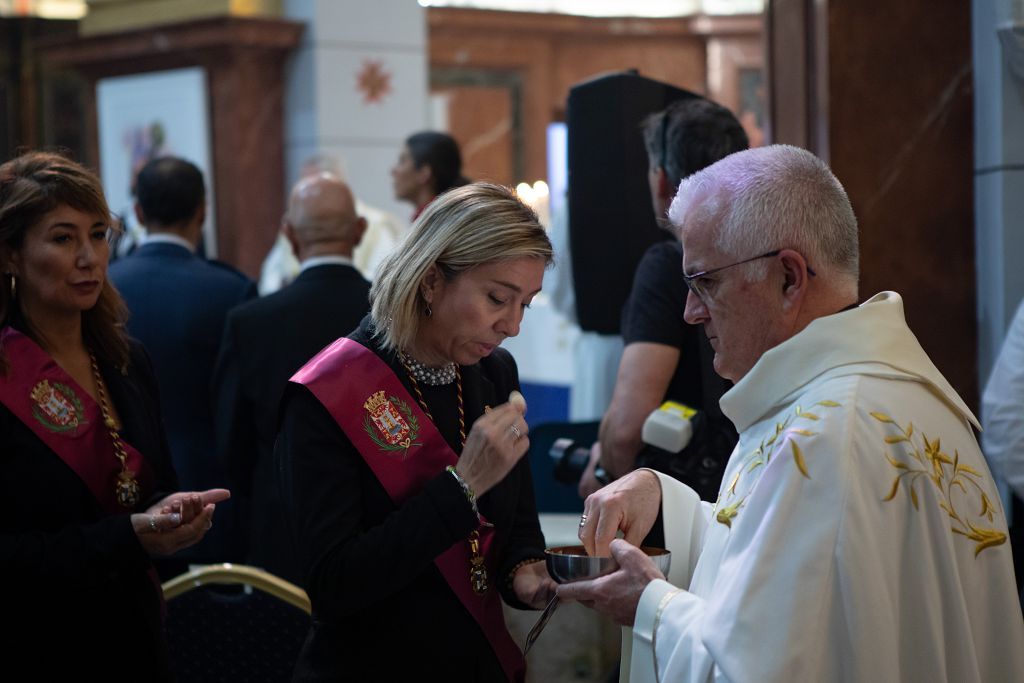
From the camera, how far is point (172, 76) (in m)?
8.77

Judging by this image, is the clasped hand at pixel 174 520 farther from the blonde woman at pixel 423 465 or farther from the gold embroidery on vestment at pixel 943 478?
the gold embroidery on vestment at pixel 943 478

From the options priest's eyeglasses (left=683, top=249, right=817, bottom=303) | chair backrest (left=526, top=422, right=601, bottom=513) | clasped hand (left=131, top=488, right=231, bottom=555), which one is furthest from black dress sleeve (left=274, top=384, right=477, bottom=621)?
chair backrest (left=526, top=422, right=601, bottom=513)

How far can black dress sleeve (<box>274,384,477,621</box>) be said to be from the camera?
2.07m

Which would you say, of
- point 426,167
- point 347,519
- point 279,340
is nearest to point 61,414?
point 347,519

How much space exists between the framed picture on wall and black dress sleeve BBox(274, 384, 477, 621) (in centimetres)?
672

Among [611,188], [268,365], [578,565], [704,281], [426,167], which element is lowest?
[578,565]

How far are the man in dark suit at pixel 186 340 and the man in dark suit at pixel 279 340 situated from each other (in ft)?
0.47

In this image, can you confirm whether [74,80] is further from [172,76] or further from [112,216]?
[112,216]

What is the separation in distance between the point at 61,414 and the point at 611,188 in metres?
1.98

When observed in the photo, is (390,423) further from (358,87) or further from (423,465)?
(358,87)

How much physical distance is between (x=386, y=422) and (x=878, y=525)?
80 cm

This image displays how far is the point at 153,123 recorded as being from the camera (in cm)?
888

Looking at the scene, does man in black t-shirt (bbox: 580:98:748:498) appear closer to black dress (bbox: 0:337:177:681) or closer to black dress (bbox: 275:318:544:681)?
black dress (bbox: 275:318:544:681)

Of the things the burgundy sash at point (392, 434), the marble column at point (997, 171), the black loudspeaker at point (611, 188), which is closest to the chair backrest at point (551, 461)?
the black loudspeaker at point (611, 188)
